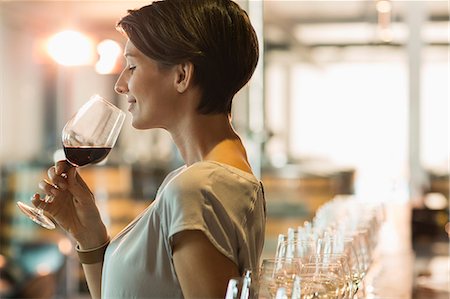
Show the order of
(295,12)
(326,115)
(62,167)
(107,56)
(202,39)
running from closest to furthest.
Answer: (202,39)
(62,167)
(326,115)
(295,12)
(107,56)

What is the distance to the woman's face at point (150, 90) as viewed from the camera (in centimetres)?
172

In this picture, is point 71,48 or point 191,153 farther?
point 71,48

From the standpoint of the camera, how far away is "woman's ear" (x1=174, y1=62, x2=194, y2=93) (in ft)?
5.59

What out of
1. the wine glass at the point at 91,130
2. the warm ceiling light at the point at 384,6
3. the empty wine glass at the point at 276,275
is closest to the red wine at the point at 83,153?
the wine glass at the point at 91,130

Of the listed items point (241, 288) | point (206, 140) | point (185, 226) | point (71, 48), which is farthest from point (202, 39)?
point (71, 48)

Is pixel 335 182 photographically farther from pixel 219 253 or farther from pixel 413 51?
pixel 219 253

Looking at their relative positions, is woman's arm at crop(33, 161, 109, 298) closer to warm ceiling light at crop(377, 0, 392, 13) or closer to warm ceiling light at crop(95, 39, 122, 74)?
warm ceiling light at crop(377, 0, 392, 13)

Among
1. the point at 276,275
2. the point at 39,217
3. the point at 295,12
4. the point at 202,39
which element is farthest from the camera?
the point at 295,12

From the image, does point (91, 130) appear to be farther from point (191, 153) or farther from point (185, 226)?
point (185, 226)

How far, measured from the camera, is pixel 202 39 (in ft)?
5.54

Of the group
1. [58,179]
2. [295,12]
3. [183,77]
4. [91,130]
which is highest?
[295,12]

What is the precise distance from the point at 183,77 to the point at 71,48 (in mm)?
5752

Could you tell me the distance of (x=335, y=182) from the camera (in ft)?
22.1

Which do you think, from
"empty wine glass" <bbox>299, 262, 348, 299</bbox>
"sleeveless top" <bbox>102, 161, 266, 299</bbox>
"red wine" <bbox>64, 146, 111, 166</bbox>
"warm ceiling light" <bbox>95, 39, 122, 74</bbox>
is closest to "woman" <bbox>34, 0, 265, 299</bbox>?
"sleeveless top" <bbox>102, 161, 266, 299</bbox>
